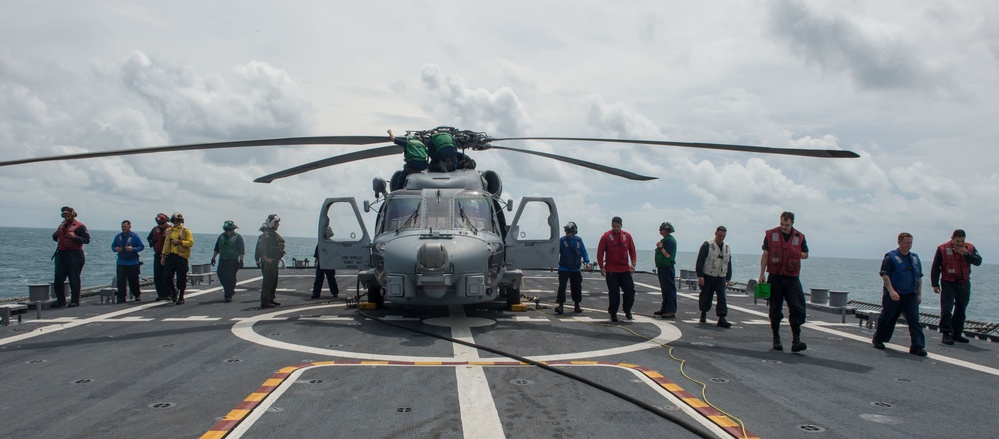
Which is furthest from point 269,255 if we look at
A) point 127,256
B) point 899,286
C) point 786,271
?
→ point 899,286

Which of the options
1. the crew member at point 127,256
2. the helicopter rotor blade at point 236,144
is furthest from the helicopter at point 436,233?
the crew member at point 127,256

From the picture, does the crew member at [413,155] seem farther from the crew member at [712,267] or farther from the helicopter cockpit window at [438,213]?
the crew member at [712,267]

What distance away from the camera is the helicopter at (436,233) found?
908 cm

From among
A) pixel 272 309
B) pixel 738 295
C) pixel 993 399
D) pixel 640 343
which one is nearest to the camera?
pixel 993 399

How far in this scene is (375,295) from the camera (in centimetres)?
1127

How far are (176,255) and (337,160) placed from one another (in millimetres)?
3895

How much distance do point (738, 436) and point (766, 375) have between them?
237 centimetres

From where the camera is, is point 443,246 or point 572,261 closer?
point 443,246

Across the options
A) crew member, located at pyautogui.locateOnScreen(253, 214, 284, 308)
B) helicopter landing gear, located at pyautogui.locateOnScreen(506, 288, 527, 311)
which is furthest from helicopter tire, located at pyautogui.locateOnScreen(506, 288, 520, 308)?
crew member, located at pyautogui.locateOnScreen(253, 214, 284, 308)

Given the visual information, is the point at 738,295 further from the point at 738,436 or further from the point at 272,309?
the point at 738,436

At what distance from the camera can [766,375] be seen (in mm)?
6375

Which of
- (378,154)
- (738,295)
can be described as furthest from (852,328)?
(378,154)

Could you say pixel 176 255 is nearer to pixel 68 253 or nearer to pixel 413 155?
pixel 68 253

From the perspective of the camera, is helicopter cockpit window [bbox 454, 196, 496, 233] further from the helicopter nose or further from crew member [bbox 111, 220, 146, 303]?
crew member [bbox 111, 220, 146, 303]
